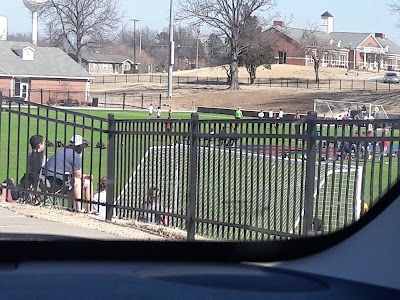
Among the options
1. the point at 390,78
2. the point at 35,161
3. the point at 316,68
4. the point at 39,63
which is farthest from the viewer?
the point at 39,63

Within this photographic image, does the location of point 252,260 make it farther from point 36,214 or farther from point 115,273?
point 36,214

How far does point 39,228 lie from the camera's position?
335 inches

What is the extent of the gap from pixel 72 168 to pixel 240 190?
3027 millimetres

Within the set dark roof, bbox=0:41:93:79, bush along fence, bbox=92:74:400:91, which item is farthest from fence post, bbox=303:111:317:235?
dark roof, bbox=0:41:93:79

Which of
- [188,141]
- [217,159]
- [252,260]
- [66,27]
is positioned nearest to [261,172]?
[217,159]

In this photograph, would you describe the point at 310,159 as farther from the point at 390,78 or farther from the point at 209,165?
the point at 390,78

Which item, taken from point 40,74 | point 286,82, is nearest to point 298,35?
point 286,82

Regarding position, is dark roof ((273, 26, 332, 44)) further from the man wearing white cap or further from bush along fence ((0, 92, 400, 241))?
bush along fence ((0, 92, 400, 241))

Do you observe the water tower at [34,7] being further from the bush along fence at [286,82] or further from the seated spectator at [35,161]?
the bush along fence at [286,82]

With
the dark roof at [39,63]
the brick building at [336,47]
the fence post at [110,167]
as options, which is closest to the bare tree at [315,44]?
the brick building at [336,47]

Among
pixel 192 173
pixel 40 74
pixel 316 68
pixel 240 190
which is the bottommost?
pixel 240 190

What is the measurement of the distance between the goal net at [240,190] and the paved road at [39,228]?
1150 mm

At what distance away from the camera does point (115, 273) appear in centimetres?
291

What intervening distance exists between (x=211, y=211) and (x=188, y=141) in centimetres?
88
